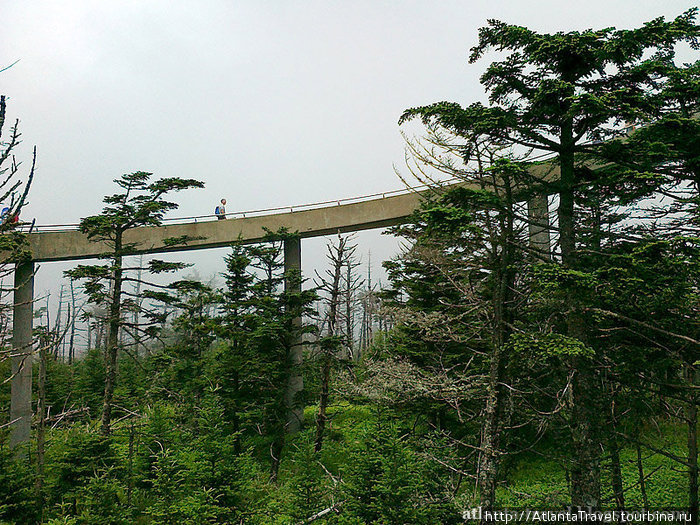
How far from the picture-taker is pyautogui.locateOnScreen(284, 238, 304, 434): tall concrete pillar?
16.2 m

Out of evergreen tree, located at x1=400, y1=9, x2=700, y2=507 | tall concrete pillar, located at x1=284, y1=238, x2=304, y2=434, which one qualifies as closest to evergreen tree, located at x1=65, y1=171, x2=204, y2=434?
tall concrete pillar, located at x1=284, y1=238, x2=304, y2=434

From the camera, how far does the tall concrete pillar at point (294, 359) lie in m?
16.2

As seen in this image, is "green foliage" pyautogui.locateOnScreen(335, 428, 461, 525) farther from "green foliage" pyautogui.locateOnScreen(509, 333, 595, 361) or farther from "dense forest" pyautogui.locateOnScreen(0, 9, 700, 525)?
"green foliage" pyautogui.locateOnScreen(509, 333, 595, 361)

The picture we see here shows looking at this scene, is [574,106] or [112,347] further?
[112,347]

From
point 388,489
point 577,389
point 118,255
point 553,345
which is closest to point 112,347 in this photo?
point 118,255

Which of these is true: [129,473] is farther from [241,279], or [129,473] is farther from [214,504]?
[241,279]

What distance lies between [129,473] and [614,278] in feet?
39.9

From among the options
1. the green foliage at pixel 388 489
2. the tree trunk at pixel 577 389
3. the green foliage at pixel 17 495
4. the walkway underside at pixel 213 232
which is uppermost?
the walkway underside at pixel 213 232

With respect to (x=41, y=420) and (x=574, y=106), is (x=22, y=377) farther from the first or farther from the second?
(x=574, y=106)

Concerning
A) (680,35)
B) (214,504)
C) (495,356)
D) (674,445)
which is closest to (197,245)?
(214,504)

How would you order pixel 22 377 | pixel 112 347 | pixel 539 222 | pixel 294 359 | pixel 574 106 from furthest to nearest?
pixel 22 377 → pixel 294 359 → pixel 112 347 → pixel 539 222 → pixel 574 106

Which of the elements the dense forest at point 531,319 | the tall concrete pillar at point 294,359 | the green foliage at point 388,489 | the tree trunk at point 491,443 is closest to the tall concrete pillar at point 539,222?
the dense forest at point 531,319

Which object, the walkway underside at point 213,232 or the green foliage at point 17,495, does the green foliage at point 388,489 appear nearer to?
the green foliage at point 17,495

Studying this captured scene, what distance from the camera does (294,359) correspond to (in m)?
16.5
